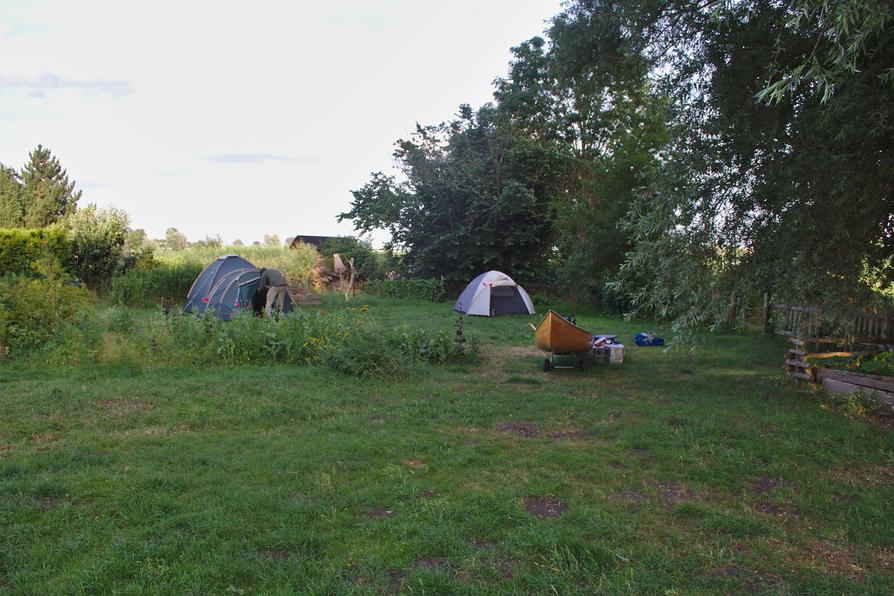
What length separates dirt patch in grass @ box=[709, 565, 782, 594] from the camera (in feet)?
9.55

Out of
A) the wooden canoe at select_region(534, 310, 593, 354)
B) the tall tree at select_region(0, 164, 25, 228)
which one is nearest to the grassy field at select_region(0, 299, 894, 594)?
the wooden canoe at select_region(534, 310, 593, 354)

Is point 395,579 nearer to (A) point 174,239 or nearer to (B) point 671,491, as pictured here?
(B) point 671,491

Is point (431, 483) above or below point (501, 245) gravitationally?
below

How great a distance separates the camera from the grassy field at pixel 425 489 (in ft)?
9.89

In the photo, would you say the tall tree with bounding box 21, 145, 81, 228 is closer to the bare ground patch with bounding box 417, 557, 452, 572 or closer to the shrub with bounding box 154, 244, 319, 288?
the shrub with bounding box 154, 244, 319, 288

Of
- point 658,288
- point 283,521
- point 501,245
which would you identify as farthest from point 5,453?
point 501,245

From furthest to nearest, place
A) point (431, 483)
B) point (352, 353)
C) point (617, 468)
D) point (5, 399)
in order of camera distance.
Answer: point (352, 353), point (5, 399), point (617, 468), point (431, 483)

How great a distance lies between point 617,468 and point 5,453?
4627 millimetres

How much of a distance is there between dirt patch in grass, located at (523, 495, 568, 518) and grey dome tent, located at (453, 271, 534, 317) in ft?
39.7

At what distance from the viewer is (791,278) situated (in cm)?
597

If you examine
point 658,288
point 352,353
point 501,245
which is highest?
point 501,245

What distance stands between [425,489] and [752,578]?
6.45 feet

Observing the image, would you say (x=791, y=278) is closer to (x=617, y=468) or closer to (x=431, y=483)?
(x=617, y=468)

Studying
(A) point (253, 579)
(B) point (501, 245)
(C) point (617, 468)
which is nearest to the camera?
(A) point (253, 579)
